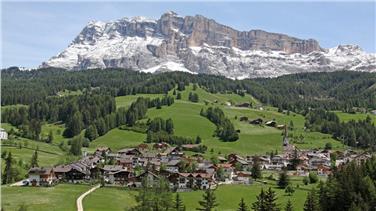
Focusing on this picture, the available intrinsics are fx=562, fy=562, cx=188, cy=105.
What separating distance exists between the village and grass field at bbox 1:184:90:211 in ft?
25.5

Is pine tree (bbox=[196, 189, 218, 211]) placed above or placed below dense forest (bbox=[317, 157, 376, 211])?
below

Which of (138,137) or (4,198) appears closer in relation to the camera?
(4,198)

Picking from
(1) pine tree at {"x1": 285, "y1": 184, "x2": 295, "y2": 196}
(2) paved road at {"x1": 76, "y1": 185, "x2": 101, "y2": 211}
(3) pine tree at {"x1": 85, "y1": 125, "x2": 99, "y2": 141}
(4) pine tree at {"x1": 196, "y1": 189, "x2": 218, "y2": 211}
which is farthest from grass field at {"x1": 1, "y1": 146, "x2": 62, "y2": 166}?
(1) pine tree at {"x1": 285, "y1": 184, "x2": 295, "y2": 196}

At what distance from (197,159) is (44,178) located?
51.8 meters

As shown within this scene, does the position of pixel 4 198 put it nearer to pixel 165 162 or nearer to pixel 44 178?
pixel 44 178

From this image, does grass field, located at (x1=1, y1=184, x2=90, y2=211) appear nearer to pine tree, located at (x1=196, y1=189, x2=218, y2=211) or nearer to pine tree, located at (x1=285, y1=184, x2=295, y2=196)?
pine tree, located at (x1=196, y1=189, x2=218, y2=211)

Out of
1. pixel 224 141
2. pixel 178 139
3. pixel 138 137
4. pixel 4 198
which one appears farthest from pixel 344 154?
pixel 4 198

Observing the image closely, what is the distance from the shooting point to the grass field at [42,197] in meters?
82.5

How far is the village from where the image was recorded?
383ft

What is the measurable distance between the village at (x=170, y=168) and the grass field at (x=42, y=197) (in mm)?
7763

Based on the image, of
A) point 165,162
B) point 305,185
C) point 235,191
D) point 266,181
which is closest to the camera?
point 235,191

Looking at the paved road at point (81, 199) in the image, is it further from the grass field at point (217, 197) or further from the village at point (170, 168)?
the village at point (170, 168)

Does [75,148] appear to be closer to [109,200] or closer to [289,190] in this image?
[109,200]

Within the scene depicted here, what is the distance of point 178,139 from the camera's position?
623 ft
